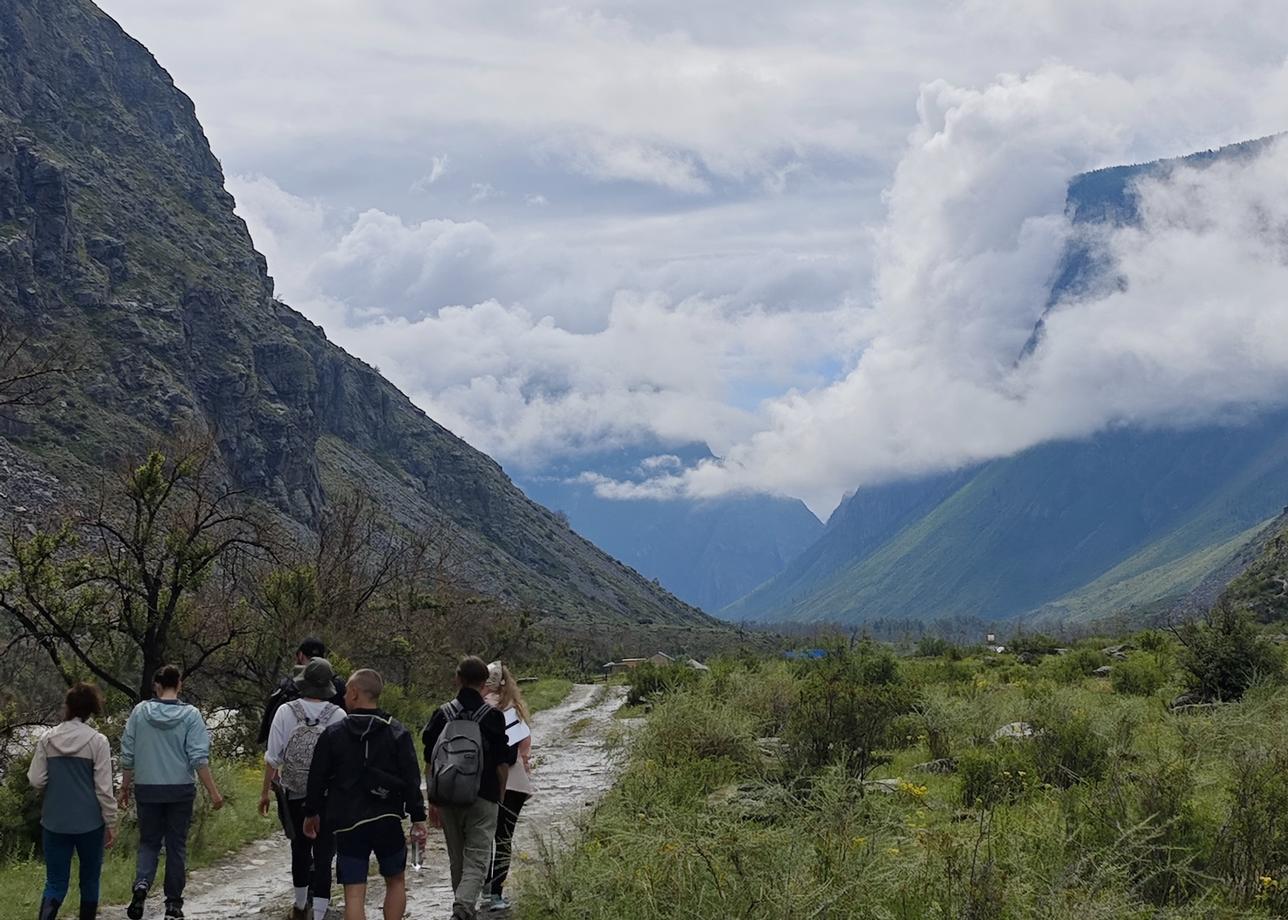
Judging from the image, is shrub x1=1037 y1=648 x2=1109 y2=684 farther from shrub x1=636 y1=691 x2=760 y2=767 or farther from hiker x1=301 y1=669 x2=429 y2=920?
hiker x1=301 y1=669 x2=429 y2=920

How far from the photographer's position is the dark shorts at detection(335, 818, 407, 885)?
8.23 m

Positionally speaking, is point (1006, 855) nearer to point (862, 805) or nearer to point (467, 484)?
point (862, 805)

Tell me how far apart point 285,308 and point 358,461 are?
26.7m

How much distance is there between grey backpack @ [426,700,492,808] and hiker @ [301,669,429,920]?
47cm

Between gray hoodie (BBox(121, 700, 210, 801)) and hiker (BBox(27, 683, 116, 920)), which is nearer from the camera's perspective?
hiker (BBox(27, 683, 116, 920))

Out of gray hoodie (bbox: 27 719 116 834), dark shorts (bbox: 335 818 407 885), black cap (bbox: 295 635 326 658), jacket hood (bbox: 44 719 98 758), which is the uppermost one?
black cap (bbox: 295 635 326 658)

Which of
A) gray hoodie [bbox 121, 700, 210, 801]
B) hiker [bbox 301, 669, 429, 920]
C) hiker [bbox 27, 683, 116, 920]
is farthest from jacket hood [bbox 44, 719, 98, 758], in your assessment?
hiker [bbox 301, 669, 429, 920]

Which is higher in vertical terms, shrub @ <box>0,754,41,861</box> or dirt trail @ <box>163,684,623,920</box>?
shrub @ <box>0,754,41,861</box>

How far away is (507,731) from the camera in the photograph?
9891mm

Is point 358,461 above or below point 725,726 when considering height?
above

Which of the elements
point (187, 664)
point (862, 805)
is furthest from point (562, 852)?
point (187, 664)

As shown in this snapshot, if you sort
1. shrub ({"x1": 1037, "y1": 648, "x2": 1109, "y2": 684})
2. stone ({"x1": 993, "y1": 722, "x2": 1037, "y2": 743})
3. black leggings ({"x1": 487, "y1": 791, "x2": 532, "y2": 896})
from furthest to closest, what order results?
shrub ({"x1": 1037, "y1": 648, "x2": 1109, "y2": 684})
stone ({"x1": 993, "y1": 722, "x2": 1037, "y2": 743})
black leggings ({"x1": 487, "y1": 791, "x2": 532, "y2": 896})

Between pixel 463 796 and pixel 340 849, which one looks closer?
pixel 340 849

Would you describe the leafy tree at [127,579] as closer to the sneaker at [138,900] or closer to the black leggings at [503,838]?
the sneaker at [138,900]
